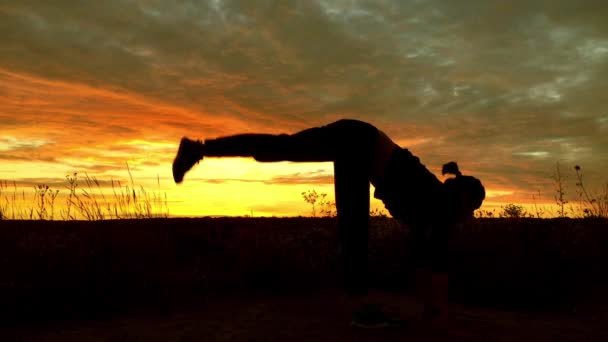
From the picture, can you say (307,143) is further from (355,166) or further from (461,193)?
(461,193)

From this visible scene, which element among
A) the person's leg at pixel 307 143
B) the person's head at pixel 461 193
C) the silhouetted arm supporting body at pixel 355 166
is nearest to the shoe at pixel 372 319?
the silhouetted arm supporting body at pixel 355 166

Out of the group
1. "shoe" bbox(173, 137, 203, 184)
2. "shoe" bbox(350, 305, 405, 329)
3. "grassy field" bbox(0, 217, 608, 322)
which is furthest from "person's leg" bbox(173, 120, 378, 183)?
"grassy field" bbox(0, 217, 608, 322)

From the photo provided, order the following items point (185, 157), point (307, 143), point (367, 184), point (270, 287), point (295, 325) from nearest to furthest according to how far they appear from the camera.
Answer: point (307, 143), point (367, 184), point (185, 157), point (295, 325), point (270, 287)

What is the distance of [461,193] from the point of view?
428 centimetres

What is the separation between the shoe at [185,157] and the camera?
167 inches

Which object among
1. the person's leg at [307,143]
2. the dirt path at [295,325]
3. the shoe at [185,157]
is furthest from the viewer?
the shoe at [185,157]

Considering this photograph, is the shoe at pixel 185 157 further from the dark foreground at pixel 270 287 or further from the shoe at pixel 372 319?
the shoe at pixel 372 319

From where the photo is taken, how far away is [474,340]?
4.12 m

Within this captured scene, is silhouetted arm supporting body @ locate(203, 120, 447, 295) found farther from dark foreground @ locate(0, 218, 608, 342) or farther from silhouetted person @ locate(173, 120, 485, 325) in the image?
dark foreground @ locate(0, 218, 608, 342)

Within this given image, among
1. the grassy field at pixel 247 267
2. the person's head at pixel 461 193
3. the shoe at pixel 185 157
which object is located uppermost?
the shoe at pixel 185 157

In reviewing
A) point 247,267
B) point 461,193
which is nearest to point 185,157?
point 247,267

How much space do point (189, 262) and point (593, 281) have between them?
17.6 ft

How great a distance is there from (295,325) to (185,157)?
1768mm

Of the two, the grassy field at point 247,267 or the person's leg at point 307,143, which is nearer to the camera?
the person's leg at point 307,143
